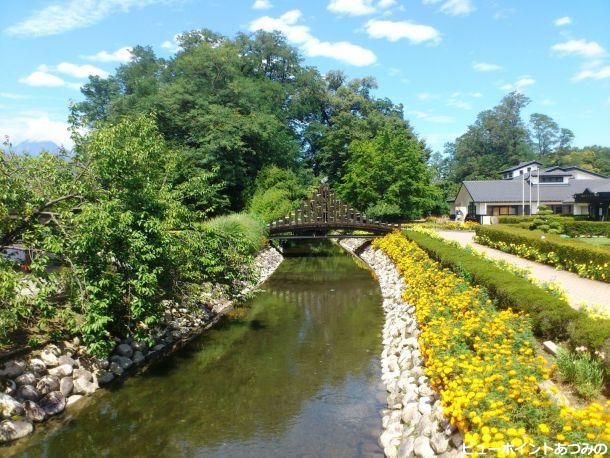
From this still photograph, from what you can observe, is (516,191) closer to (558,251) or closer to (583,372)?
(558,251)

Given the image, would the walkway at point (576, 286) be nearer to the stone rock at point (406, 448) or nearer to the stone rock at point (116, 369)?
the stone rock at point (406, 448)

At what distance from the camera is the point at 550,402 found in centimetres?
581

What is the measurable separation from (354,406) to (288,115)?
4275 centimetres

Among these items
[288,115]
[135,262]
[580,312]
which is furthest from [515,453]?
[288,115]

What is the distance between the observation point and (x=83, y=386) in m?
10.1

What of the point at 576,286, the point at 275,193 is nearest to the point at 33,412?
the point at 576,286

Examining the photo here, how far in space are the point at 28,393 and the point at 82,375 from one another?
4.48 ft

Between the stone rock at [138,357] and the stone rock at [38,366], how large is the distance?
2.47 m

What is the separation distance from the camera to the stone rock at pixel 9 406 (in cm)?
839

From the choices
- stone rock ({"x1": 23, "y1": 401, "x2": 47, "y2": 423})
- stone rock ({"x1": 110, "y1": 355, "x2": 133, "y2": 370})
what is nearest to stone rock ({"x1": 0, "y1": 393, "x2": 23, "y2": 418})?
stone rock ({"x1": 23, "y1": 401, "x2": 47, "y2": 423})

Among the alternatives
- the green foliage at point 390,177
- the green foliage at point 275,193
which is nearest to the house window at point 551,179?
the green foliage at point 390,177

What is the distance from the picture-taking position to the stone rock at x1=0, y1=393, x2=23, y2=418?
839 cm

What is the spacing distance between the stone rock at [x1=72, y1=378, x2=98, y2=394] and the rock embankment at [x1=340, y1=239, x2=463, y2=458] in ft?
21.7

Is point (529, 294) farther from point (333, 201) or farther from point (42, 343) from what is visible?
point (333, 201)
